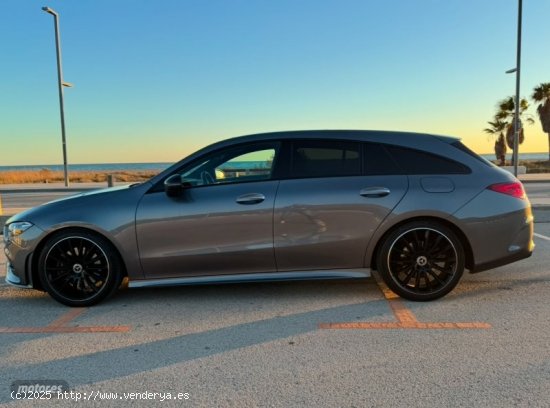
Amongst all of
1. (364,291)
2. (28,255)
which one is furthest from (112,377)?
(364,291)

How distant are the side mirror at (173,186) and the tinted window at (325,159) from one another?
1.08 meters

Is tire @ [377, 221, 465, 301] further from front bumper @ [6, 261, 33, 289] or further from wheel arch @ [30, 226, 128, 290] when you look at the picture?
front bumper @ [6, 261, 33, 289]

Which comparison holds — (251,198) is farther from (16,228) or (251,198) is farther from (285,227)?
(16,228)

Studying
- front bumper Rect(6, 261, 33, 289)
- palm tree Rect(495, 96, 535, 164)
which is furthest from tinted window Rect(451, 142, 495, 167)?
palm tree Rect(495, 96, 535, 164)

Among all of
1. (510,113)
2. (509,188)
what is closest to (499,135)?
(510,113)

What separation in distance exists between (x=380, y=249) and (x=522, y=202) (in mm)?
1466

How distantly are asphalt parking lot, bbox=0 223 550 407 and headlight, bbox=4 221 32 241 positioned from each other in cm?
71

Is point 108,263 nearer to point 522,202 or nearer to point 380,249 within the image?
point 380,249

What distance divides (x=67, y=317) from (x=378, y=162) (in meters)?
3.26

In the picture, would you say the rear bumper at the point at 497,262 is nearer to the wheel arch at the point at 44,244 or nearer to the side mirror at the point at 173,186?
the side mirror at the point at 173,186

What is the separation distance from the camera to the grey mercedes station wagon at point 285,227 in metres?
4.11

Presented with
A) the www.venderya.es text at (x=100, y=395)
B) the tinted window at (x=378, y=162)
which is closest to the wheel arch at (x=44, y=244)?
the www.venderya.es text at (x=100, y=395)

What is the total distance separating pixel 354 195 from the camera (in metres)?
4.16

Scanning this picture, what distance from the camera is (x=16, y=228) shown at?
418 cm
